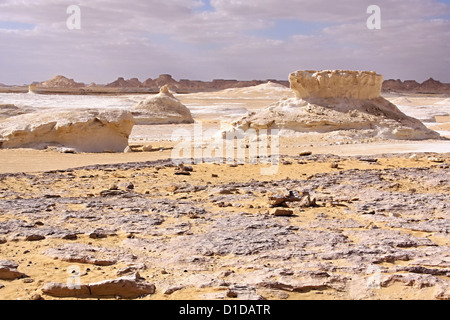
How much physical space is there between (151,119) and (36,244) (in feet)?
63.6

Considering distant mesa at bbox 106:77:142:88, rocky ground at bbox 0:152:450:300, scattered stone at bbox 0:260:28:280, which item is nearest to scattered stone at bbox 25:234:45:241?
rocky ground at bbox 0:152:450:300

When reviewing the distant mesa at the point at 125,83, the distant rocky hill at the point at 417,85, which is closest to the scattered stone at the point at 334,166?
the distant rocky hill at the point at 417,85

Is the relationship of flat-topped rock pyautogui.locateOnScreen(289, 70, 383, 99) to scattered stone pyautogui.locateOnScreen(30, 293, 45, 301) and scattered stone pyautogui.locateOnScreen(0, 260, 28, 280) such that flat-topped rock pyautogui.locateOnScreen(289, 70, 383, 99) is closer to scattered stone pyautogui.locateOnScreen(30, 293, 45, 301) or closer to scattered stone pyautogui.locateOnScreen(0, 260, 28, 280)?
scattered stone pyautogui.locateOnScreen(0, 260, 28, 280)

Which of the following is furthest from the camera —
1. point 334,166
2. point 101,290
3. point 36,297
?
point 334,166

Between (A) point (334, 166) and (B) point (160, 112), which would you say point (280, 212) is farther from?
(B) point (160, 112)

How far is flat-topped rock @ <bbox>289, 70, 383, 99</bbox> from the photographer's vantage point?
57.0ft

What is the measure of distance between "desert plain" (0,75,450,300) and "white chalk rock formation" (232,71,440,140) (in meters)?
6.24

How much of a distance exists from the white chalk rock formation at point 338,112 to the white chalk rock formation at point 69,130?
4559 mm

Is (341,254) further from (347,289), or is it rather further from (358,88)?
(358,88)

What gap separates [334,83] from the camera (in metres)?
17.5

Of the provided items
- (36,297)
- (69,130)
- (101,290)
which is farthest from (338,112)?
(36,297)

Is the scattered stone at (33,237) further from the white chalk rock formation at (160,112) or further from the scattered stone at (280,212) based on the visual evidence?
the white chalk rock formation at (160,112)

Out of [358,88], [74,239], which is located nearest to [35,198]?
[74,239]

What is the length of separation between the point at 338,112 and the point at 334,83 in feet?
3.78
